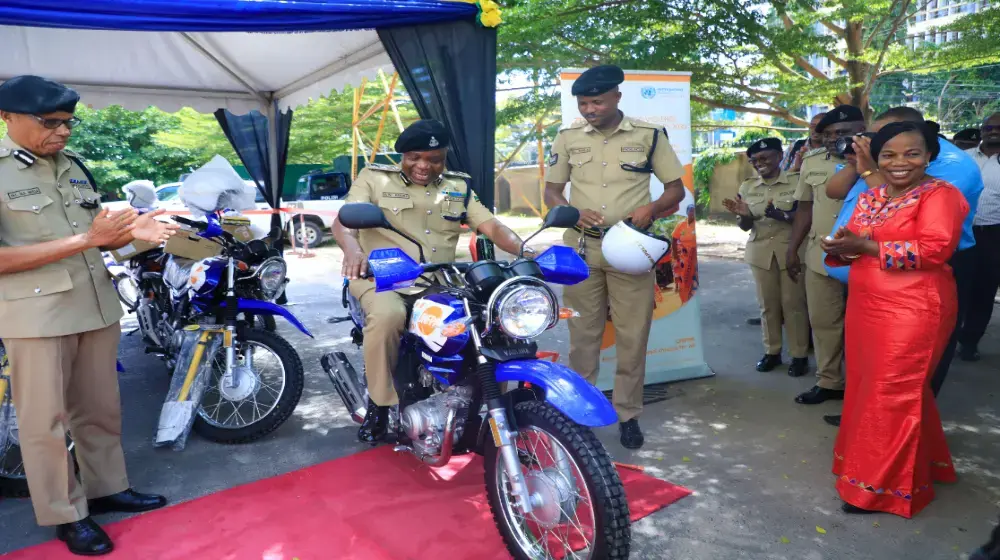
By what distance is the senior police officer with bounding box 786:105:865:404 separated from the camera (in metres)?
4.51

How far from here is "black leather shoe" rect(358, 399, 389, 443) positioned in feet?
11.6

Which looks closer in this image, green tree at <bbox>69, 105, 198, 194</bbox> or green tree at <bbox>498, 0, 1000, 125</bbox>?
green tree at <bbox>498, 0, 1000, 125</bbox>

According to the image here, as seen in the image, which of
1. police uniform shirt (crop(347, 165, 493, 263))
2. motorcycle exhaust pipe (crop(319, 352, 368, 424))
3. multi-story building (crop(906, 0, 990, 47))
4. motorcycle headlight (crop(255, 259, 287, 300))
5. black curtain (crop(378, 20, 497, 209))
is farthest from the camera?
multi-story building (crop(906, 0, 990, 47))

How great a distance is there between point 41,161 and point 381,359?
5.23 feet

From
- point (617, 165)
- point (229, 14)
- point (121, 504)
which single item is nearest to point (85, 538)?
point (121, 504)

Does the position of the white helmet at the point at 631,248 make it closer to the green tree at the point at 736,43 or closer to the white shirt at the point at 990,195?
the white shirt at the point at 990,195

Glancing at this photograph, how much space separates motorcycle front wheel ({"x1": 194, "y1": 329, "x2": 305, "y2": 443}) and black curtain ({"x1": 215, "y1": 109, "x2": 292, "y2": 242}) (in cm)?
416

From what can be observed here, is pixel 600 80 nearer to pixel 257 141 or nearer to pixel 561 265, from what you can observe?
pixel 561 265

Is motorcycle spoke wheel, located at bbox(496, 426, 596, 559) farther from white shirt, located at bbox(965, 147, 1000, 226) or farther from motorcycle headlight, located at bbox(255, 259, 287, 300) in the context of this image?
white shirt, located at bbox(965, 147, 1000, 226)

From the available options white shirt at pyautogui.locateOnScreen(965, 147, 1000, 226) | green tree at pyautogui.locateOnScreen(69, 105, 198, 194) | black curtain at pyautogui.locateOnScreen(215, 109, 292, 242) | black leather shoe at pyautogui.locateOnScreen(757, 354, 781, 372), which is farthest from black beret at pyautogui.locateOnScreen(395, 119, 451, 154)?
green tree at pyautogui.locateOnScreen(69, 105, 198, 194)

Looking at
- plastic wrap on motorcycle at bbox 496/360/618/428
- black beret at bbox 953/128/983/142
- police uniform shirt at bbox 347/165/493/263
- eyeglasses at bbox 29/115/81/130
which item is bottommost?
plastic wrap on motorcycle at bbox 496/360/618/428

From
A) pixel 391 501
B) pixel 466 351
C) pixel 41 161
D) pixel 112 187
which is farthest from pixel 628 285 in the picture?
pixel 112 187

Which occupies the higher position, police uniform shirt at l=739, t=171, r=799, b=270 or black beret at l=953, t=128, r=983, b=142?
black beret at l=953, t=128, r=983, b=142

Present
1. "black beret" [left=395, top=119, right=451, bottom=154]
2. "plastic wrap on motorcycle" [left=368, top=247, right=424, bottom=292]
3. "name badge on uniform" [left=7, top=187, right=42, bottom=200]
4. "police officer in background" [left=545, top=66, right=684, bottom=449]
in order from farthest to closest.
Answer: "police officer in background" [left=545, top=66, right=684, bottom=449] → "black beret" [left=395, top=119, right=451, bottom=154] → "name badge on uniform" [left=7, top=187, right=42, bottom=200] → "plastic wrap on motorcycle" [left=368, top=247, right=424, bottom=292]
